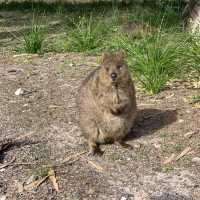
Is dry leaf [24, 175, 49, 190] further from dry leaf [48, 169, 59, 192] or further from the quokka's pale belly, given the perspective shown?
the quokka's pale belly

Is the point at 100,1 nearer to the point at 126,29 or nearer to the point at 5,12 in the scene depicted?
the point at 5,12

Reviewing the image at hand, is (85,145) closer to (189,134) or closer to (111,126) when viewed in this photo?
(111,126)

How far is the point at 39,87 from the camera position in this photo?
7.96m

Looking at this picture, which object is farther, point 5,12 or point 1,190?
point 5,12

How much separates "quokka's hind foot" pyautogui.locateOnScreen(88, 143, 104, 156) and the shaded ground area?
0.23 feet

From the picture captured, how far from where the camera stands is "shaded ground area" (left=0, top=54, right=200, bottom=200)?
5297 mm

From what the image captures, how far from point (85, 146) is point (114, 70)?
2.80 ft

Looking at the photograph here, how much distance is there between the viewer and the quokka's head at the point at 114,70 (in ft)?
19.2

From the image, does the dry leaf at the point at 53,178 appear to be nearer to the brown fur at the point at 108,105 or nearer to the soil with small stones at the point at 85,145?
the soil with small stones at the point at 85,145

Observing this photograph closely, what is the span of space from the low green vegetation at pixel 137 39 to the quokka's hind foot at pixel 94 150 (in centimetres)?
165

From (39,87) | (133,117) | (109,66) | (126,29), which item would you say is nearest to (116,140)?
(133,117)

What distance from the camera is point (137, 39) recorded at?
31.4 feet

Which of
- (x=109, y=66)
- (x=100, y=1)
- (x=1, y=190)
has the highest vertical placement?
(x=109, y=66)

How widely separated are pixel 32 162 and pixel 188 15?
5563 millimetres
